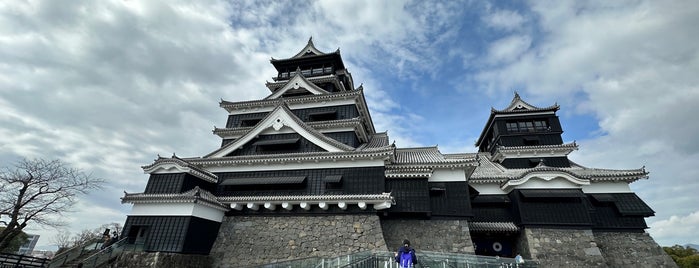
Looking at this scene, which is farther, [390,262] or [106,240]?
[106,240]

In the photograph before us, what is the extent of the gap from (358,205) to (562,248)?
35.7 feet

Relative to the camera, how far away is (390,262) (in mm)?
8586

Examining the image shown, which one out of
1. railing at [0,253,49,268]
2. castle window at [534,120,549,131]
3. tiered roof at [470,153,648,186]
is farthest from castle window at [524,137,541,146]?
railing at [0,253,49,268]

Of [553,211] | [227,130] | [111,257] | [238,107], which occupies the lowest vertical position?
[111,257]

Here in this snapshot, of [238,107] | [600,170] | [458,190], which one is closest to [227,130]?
[238,107]

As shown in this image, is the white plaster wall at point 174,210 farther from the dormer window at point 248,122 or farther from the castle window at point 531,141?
the castle window at point 531,141

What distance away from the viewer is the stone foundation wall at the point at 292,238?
12.8 meters

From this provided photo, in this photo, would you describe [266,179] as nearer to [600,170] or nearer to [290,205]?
[290,205]

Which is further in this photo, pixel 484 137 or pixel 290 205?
pixel 484 137

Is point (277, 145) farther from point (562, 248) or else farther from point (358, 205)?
point (562, 248)

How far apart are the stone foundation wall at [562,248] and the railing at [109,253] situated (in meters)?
19.0

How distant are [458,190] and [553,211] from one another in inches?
230

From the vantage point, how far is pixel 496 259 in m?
9.60

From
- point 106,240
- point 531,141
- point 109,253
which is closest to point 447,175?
point 531,141
